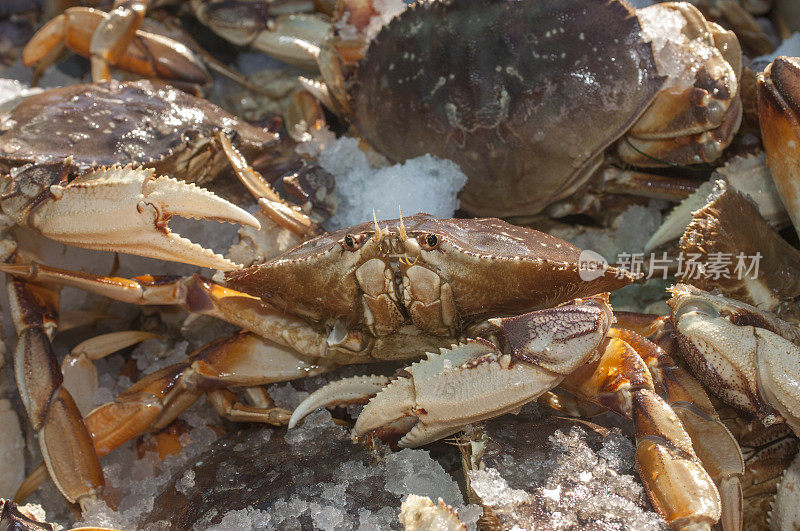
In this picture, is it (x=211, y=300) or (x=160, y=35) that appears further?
(x=160, y=35)

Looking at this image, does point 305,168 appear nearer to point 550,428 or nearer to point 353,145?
point 353,145

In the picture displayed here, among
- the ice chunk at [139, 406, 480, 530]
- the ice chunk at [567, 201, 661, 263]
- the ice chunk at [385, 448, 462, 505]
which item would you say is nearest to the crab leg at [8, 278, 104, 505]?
the ice chunk at [139, 406, 480, 530]

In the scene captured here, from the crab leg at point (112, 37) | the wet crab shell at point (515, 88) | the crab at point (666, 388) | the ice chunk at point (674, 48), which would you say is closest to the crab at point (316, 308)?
the crab at point (666, 388)

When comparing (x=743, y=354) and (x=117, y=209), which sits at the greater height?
(x=117, y=209)

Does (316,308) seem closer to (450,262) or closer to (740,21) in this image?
(450,262)

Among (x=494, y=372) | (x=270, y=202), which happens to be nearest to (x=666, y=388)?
(x=494, y=372)

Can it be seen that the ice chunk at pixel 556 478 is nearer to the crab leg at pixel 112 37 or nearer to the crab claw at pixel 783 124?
the crab claw at pixel 783 124

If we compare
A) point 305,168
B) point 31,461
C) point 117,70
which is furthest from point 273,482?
point 117,70
